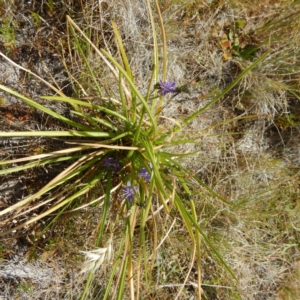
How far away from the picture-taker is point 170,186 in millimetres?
1445

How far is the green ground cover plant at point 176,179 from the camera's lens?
1.49 metres

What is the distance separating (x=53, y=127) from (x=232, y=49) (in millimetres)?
1032

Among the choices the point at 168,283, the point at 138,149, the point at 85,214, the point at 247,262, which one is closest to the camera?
the point at 138,149

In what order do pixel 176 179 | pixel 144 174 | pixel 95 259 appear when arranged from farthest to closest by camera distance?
pixel 176 179
pixel 144 174
pixel 95 259

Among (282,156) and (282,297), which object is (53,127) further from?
(282,297)

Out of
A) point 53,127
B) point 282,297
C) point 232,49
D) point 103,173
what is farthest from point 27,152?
point 282,297

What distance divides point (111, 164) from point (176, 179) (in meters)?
0.32

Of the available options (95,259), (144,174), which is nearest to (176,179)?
(144,174)

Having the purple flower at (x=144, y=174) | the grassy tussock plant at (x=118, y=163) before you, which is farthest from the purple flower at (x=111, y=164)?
the purple flower at (x=144, y=174)

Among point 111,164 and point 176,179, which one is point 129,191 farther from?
point 176,179

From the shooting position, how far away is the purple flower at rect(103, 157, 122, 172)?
1449 millimetres

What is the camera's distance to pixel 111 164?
4.80 ft

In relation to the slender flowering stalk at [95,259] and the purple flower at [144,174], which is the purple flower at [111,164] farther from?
the slender flowering stalk at [95,259]

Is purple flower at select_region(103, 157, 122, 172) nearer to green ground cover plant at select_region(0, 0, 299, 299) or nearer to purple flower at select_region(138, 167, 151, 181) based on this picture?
green ground cover plant at select_region(0, 0, 299, 299)
